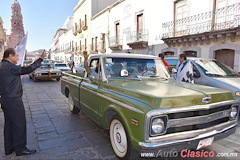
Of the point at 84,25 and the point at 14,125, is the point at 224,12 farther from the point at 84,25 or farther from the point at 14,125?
the point at 84,25

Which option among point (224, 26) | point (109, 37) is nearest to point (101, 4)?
point (109, 37)

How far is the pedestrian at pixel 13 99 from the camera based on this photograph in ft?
9.46

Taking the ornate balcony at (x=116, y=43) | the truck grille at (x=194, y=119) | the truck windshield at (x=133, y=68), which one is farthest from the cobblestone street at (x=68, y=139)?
the ornate balcony at (x=116, y=43)

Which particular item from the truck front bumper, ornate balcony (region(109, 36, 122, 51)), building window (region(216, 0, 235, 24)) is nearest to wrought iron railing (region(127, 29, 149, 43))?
ornate balcony (region(109, 36, 122, 51))

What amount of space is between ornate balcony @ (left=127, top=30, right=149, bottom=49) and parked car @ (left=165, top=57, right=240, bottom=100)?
9.67m

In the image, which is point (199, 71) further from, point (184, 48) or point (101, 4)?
point (101, 4)

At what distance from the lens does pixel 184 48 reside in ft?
40.3

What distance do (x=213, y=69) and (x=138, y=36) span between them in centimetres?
1137

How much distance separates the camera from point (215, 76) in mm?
5676

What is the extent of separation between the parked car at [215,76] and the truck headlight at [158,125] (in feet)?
11.5

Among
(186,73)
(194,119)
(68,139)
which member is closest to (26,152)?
(68,139)

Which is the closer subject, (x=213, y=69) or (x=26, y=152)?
(x=26, y=152)

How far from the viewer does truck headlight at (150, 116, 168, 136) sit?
2.28 meters

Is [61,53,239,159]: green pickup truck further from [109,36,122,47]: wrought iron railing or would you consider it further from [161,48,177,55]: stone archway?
[109,36,122,47]: wrought iron railing
